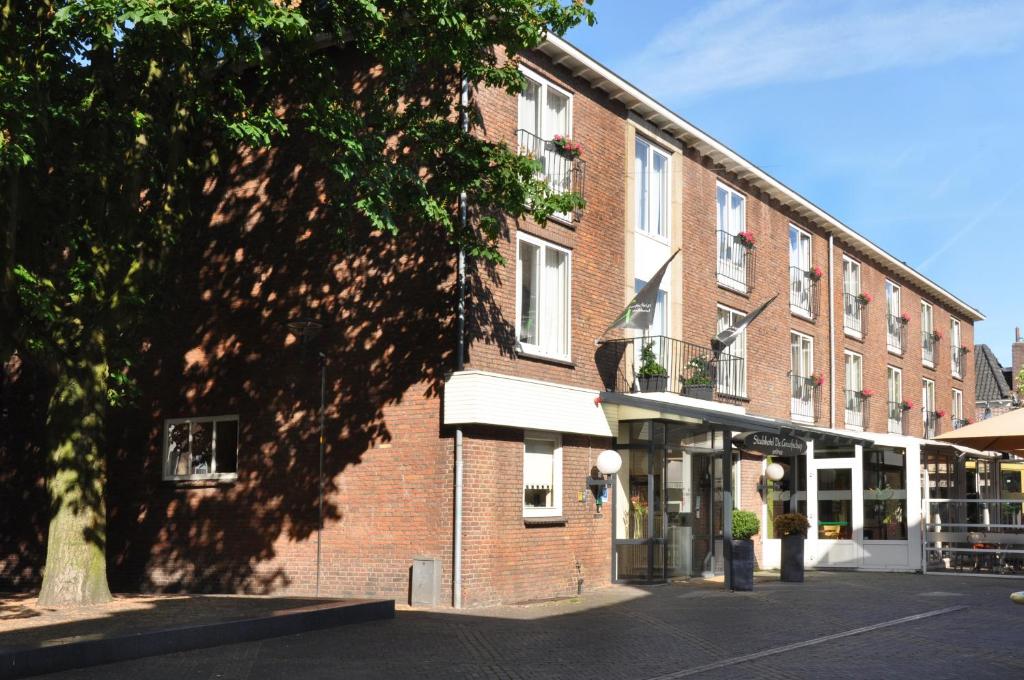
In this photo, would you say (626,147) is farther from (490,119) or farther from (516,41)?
(516,41)

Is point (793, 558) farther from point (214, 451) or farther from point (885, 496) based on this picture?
point (214, 451)

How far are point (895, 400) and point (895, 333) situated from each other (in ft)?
6.53

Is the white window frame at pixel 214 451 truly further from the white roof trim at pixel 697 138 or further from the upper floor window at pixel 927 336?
the upper floor window at pixel 927 336

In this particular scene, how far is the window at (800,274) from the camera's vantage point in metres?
28.1

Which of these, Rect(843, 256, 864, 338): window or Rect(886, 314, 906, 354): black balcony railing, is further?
Rect(886, 314, 906, 354): black balcony railing

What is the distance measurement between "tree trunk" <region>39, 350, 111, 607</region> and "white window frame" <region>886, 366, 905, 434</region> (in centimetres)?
2419

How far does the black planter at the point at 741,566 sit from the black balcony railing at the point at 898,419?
16.3 m

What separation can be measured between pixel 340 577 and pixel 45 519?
21.7 ft

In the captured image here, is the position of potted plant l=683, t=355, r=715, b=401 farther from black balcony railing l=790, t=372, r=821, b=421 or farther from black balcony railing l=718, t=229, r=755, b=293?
black balcony railing l=790, t=372, r=821, b=421

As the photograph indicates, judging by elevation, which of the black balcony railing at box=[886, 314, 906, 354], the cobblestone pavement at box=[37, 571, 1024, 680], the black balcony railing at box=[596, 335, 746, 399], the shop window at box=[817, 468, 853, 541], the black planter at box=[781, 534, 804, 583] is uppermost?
the black balcony railing at box=[886, 314, 906, 354]

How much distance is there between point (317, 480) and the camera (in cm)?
1756

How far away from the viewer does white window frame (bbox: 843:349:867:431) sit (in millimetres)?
30430

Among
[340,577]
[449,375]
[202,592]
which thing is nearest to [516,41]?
[449,375]

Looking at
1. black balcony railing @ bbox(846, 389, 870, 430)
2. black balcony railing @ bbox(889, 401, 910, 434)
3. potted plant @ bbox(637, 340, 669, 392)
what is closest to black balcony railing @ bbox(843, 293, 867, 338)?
black balcony railing @ bbox(846, 389, 870, 430)
